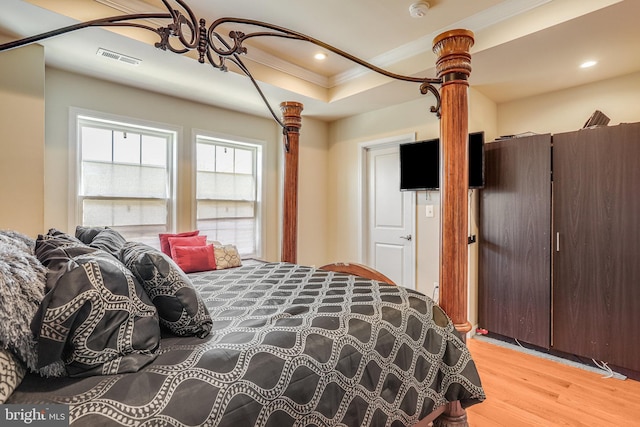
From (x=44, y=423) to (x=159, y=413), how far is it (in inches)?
8.8

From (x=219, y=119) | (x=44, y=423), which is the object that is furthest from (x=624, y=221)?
(x=219, y=119)

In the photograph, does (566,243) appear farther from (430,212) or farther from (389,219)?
(389,219)

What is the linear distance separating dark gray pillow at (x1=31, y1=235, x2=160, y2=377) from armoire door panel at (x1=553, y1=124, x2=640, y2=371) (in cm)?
317

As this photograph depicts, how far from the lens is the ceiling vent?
2.51 meters

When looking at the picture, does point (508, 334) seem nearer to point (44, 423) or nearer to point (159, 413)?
point (159, 413)

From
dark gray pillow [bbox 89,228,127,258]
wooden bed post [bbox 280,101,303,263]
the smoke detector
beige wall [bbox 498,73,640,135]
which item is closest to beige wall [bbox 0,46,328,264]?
dark gray pillow [bbox 89,228,127,258]

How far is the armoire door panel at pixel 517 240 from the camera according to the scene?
2.87 metres

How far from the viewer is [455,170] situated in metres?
1.61

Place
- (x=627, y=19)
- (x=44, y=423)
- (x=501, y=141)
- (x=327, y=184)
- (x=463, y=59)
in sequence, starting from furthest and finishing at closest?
(x=327, y=184) → (x=501, y=141) → (x=627, y=19) → (x=463, y=59) → (x=44, y=423)

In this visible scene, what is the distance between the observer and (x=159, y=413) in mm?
772

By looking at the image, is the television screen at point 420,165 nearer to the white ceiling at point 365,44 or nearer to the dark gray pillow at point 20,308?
the white ceiling at point 365,44

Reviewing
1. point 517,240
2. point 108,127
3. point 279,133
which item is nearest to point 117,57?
point 108,127

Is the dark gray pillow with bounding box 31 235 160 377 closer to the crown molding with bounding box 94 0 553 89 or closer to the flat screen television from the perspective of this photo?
the crown molding with bounding box 94 0 553 89

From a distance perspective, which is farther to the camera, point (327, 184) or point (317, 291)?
point (327, 184)
